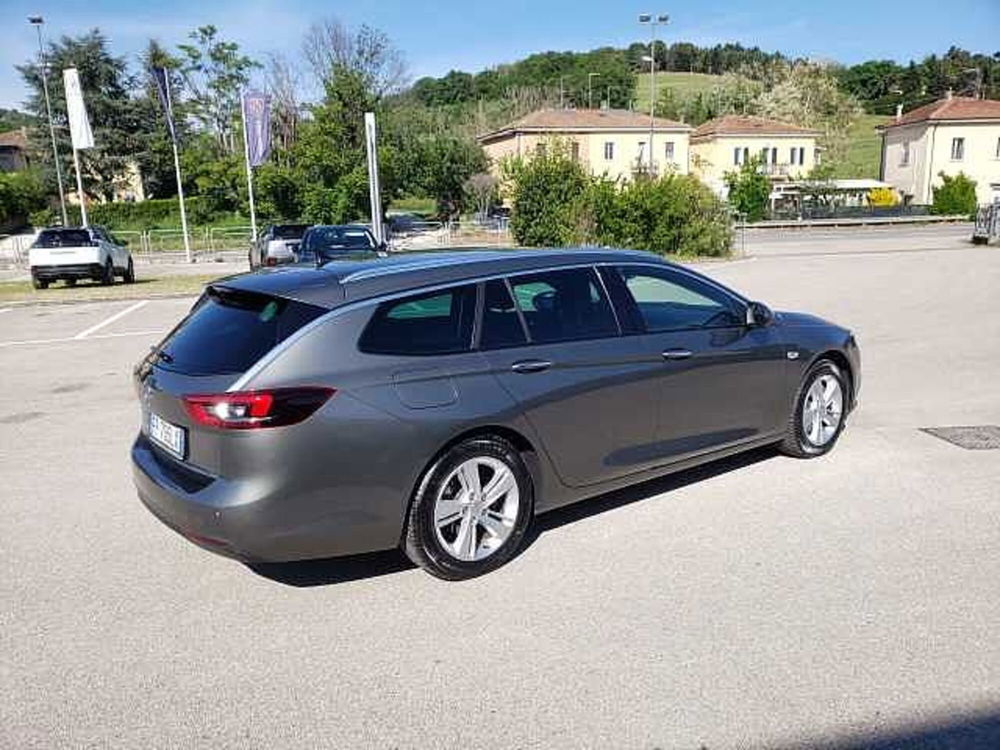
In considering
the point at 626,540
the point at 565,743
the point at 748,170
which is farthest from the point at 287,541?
the point at 748,170

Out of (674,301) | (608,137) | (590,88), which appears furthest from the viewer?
(590,88)

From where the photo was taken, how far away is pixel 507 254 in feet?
14.6

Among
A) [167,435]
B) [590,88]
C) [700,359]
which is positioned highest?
[590,88]

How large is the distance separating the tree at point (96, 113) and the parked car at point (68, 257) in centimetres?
4261

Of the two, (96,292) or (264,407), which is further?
(96,292)

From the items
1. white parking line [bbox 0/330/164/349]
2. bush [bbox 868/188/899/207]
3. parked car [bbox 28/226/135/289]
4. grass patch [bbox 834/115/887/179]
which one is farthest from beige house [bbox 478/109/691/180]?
white parking line [bbox 0/330/164/349]

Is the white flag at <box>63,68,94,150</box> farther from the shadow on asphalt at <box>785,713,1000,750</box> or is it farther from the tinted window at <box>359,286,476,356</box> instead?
the shadow on asphalt at <box>785,713,1000,750</box>

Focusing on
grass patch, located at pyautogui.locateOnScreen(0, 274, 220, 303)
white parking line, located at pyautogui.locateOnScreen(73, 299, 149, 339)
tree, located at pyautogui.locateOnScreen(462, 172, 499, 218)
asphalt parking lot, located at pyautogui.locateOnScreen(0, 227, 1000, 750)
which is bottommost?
asphalt parking lot, located at pyautogui.locateOnScreen(0, 227, 1000, 750)

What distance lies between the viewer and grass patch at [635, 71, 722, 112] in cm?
12162

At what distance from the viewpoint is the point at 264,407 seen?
332 cm

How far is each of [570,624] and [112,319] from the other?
1295cm

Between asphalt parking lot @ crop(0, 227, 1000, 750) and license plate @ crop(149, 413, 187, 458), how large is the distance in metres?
0.69

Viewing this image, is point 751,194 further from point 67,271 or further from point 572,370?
point 572,370

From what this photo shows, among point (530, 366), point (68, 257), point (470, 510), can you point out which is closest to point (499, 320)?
point (530, 366)
